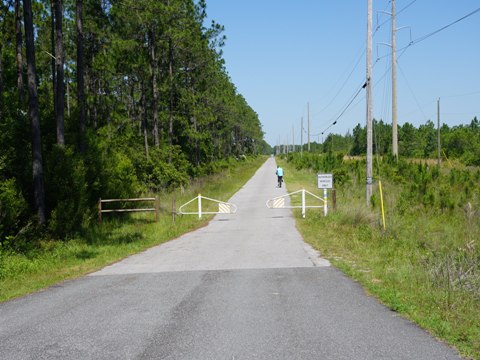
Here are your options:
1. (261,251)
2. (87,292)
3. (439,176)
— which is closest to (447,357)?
(87,292)

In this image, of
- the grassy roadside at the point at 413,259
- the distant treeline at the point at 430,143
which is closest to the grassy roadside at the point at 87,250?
the grassy roadside at the point at 413,259

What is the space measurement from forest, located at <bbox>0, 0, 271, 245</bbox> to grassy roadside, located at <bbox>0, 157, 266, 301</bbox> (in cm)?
85

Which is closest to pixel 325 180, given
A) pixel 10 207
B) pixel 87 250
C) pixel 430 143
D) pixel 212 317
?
pixel 87 250

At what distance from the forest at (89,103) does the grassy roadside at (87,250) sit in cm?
85

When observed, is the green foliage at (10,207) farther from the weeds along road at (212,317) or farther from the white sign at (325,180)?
the white sign at (325,180)

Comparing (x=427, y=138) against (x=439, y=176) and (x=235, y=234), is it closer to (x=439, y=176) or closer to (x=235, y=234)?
(x=439, y=176)

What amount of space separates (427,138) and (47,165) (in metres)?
118

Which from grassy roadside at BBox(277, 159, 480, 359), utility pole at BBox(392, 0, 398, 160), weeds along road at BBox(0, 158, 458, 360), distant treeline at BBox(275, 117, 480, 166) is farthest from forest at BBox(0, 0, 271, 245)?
distant treeline at BBox(275, 117, 480, 166)

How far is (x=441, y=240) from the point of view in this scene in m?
13.6

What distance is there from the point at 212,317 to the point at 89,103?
31.1 metres

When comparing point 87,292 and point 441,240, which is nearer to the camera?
point 87,292

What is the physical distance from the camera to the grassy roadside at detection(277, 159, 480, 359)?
19.9ft

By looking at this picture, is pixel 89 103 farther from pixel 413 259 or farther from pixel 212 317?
pixel 212 317

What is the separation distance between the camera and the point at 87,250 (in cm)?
1359
